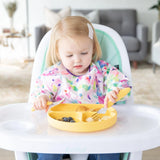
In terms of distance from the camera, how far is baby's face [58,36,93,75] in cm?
121

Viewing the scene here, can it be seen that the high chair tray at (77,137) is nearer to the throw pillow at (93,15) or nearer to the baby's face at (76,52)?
the baby's face at (76,52)

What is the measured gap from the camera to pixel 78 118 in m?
1.02

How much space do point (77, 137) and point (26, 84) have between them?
2.91 m

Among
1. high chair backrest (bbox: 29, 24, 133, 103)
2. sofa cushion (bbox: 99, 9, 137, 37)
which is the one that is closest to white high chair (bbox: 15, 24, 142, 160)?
high chair backrest (bbox: 29, 24, 133, 103)

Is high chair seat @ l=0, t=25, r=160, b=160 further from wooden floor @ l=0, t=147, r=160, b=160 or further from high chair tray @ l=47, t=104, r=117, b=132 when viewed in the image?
wooden floor @ l=0, t=147, r=160, b=160

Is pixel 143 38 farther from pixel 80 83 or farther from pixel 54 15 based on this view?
pixel 80 83

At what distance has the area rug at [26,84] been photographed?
10.2ft

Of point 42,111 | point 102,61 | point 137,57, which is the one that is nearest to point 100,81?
point 102,61

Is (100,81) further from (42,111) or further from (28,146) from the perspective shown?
(28,146)

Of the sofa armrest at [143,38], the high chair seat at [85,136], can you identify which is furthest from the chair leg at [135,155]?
the sofa armrest at [143,38]

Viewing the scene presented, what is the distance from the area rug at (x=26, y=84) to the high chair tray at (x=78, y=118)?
1.93m

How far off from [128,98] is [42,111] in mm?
375

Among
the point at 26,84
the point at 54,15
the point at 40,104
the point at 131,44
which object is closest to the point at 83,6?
the point at 54,15

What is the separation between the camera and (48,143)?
84 centimetres
